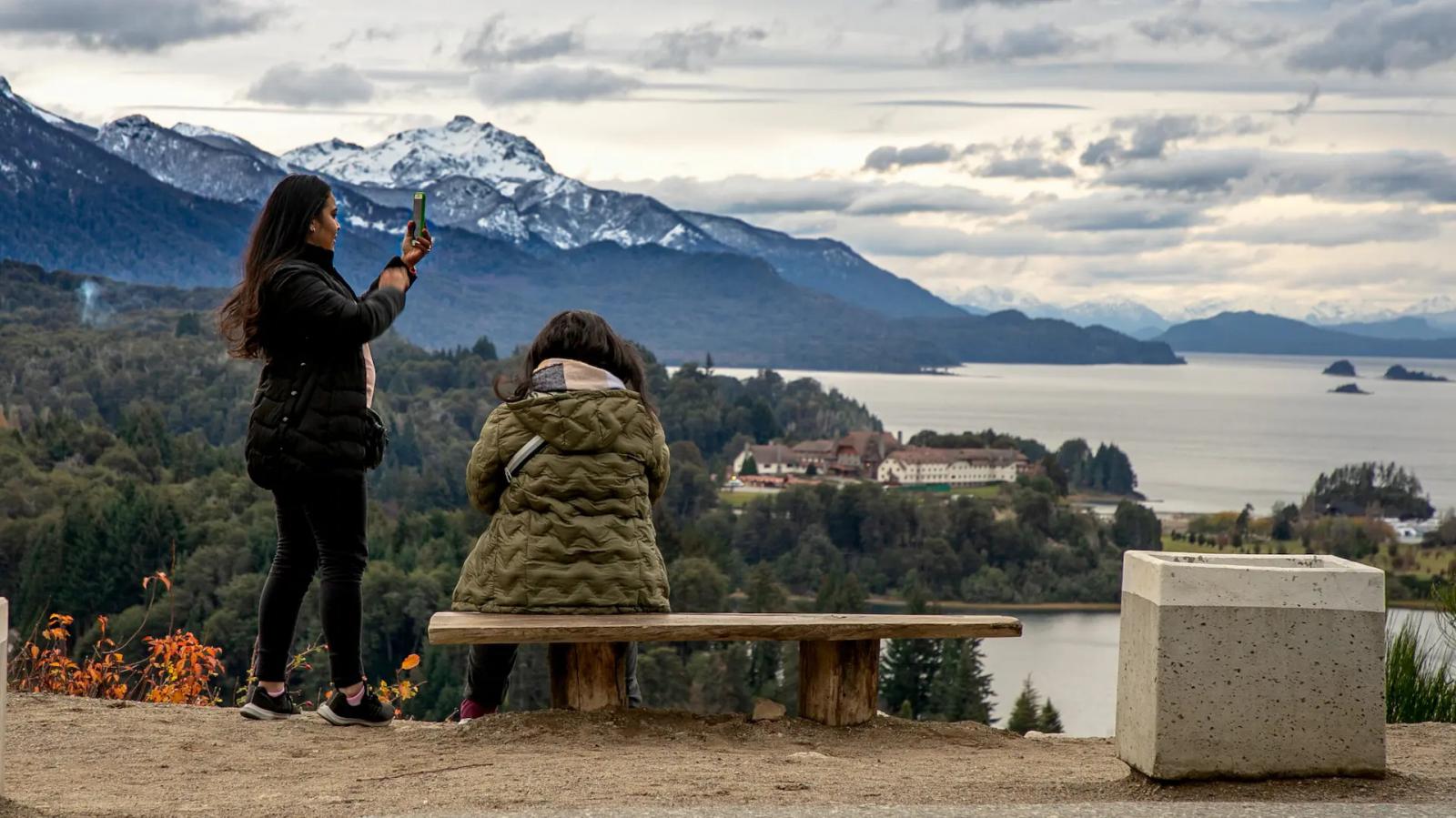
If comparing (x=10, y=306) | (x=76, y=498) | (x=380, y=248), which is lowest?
(x=76, y=498)

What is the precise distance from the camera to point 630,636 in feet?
16.3

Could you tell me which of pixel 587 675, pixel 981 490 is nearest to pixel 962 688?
pixel 587 675

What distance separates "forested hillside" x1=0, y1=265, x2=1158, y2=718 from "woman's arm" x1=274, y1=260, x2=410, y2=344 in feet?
57.5

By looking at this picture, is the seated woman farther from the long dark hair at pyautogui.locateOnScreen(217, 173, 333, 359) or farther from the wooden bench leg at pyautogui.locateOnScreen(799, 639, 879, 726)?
the long dark hair at pyautogui.locateOnScreen(217, 173, 333, 359)

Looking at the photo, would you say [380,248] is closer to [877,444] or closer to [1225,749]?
[877,444]

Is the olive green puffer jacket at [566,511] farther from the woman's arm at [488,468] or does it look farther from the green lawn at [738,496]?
the green lawn at [738,496]

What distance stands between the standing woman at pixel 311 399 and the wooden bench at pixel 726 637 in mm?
416

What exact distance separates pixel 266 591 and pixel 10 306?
452 feet

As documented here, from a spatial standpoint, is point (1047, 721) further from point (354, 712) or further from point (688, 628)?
point (688, 628)

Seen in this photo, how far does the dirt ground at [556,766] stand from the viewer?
418 cm

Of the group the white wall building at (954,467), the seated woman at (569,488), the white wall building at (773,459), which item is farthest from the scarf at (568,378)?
the white wall building at (773,459)

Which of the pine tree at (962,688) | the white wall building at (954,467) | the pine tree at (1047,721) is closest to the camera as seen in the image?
the pine tree at (1047,721)

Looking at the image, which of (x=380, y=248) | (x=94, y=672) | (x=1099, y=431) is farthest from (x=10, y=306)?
(x=94, y=672)

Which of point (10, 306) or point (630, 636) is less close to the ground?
point (10, 306)
